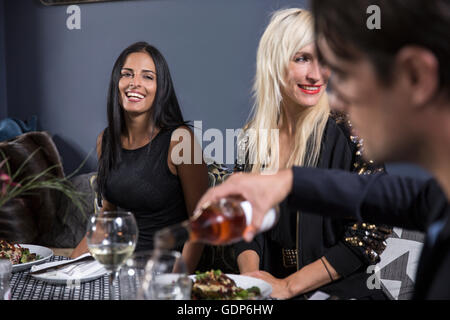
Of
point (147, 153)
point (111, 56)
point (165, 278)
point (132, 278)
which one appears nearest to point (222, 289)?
point (132, 278)

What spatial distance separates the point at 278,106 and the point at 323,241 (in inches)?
20.2

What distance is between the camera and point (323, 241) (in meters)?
1.59

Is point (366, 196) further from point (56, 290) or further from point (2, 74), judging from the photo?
point (2, 74)

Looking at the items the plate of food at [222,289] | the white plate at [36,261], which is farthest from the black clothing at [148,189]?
the plate of food at [222,289]

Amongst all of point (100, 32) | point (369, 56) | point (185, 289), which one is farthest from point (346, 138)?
point (100, 32)

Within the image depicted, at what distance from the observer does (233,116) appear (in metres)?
3.03

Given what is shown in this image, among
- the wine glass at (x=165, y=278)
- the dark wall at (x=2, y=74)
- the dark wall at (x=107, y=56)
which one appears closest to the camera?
the wine glass at (x=165, y=278)

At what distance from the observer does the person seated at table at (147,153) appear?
1883 mm

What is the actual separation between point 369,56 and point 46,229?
2.62 meters

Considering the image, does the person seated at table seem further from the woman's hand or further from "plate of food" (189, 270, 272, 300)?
"plate of food" (189, 270, 272, 300)

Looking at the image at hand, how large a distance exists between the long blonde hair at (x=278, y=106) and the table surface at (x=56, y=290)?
78cm

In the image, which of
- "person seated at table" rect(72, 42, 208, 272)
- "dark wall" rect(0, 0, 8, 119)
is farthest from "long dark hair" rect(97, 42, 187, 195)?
"dark wall" rect(0, 0, 8, 119)

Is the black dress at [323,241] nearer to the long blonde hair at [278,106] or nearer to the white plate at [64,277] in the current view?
the long blonde hair at [278,106]

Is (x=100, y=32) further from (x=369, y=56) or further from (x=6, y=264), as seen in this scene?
(x=369, y=56)
